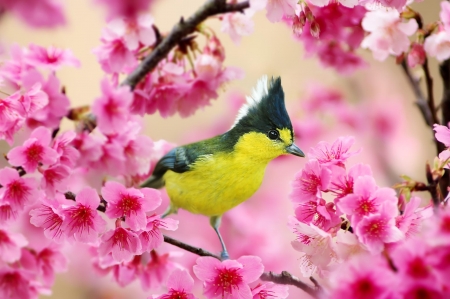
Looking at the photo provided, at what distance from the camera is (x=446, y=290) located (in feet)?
1.44

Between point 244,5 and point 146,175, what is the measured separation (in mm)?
365

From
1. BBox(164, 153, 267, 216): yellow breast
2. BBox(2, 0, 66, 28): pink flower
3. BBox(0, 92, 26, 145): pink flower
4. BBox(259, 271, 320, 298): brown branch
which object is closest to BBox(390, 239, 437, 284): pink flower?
BBox(259, 271, 320, 298): brown branch

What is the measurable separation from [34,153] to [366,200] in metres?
0.46

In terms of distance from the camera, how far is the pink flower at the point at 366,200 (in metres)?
0.59

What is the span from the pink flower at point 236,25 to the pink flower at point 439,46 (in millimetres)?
289

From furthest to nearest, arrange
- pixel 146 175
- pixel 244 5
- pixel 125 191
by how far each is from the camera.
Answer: pixel 146 175
pixel 244 5
pixel 125 191

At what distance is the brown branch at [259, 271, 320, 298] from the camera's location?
0.69 meters

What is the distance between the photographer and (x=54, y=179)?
0.77 m

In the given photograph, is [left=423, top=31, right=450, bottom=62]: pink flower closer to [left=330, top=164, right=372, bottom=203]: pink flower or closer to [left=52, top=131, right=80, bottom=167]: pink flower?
[left=330, top=164, right=372, bottom=203]: pink flower

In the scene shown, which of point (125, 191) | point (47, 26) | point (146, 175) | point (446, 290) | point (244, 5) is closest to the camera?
point (446, 290)

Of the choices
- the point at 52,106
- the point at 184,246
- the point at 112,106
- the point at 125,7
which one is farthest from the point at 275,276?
the point at 125,7

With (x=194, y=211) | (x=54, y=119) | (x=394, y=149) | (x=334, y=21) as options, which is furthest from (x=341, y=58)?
(x=394, y=149)

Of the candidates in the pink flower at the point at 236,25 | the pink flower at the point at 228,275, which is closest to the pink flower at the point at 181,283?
the pink flower at the point at 228,275

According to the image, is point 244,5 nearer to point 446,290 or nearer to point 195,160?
point 195,160
